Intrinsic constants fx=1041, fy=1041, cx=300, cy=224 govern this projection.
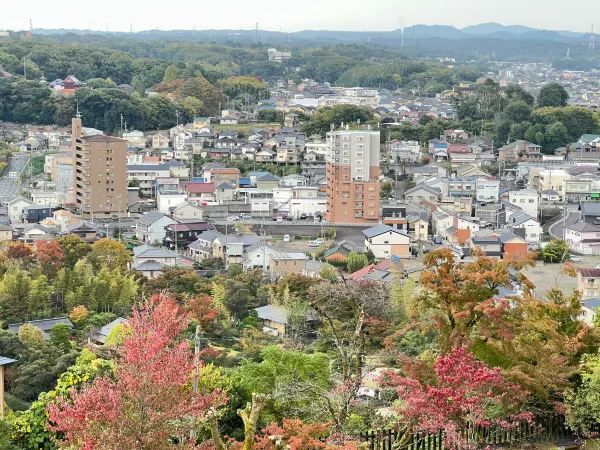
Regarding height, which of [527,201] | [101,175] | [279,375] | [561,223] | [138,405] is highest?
[138,405]

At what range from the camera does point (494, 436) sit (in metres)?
4.72

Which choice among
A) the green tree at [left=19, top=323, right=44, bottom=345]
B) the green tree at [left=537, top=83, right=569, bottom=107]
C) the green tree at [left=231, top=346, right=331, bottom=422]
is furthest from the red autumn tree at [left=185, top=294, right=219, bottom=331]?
the green tree at [left=537, top=83, right=569, bottom=107]

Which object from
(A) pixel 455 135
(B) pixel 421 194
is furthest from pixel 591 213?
(A) pixel 455 135

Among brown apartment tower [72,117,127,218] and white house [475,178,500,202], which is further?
white house [475,178,500,202]

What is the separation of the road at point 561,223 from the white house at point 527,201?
0.51 meters

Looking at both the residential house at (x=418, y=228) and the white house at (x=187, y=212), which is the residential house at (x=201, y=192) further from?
the residential house at (x=418, y=228)

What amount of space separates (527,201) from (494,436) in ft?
44.8

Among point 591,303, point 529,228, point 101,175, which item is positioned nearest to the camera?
point 591,303

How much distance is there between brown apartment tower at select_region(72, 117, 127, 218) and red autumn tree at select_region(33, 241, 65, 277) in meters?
5.30

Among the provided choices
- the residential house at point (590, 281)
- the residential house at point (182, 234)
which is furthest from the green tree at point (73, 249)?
the residential house at point (590, 281)

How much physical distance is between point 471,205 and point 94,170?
255 inches

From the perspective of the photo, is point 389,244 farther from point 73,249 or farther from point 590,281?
point 73,249

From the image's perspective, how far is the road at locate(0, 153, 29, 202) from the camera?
19.0 m

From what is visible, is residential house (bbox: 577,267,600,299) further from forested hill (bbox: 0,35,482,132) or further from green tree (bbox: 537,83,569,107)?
green tree (bbox: 537,83,569,107)
